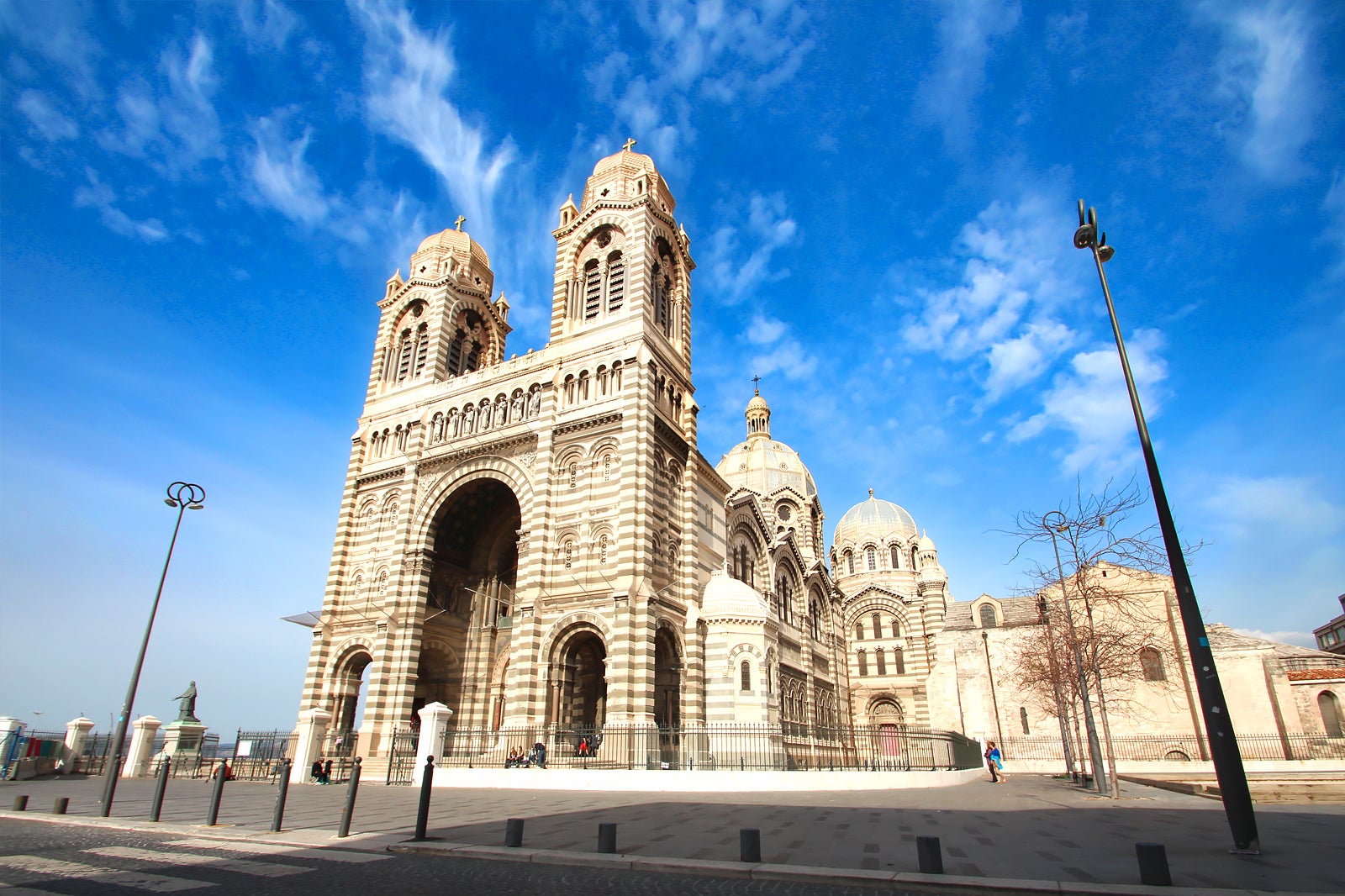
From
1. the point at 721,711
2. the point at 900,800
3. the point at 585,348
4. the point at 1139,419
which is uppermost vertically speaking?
the point at 585,348

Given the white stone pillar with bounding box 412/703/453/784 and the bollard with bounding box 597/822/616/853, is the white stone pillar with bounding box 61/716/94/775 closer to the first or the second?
the white stone pillar with bounding box 412/703/453/784

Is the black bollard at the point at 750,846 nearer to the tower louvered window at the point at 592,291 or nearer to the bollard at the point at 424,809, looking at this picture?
the bollard at the point at 424,809

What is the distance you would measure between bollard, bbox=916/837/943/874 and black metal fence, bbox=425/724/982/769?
1359 centimetres

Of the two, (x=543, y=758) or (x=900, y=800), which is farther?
(x=543, y=758)

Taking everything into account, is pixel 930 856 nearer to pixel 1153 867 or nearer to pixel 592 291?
pixel 1153 867

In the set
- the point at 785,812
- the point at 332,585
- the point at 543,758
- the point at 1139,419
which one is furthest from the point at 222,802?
the point at 1139,419

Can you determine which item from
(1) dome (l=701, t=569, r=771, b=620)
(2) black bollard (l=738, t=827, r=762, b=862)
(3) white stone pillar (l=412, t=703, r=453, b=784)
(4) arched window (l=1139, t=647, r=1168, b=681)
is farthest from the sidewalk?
(4) arched window (l=1139, t=647, r=1168, b=681)

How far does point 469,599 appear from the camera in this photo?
32.3 m

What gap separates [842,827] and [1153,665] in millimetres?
34355

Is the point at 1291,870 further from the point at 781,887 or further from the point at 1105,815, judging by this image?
the point at 1105,815

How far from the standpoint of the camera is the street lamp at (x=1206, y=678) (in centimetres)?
849

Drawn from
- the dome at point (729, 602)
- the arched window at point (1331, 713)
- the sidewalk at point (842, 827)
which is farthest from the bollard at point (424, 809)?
the arched window at point (1331, 713)

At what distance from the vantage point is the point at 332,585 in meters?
31.0

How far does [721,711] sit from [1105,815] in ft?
47.5
